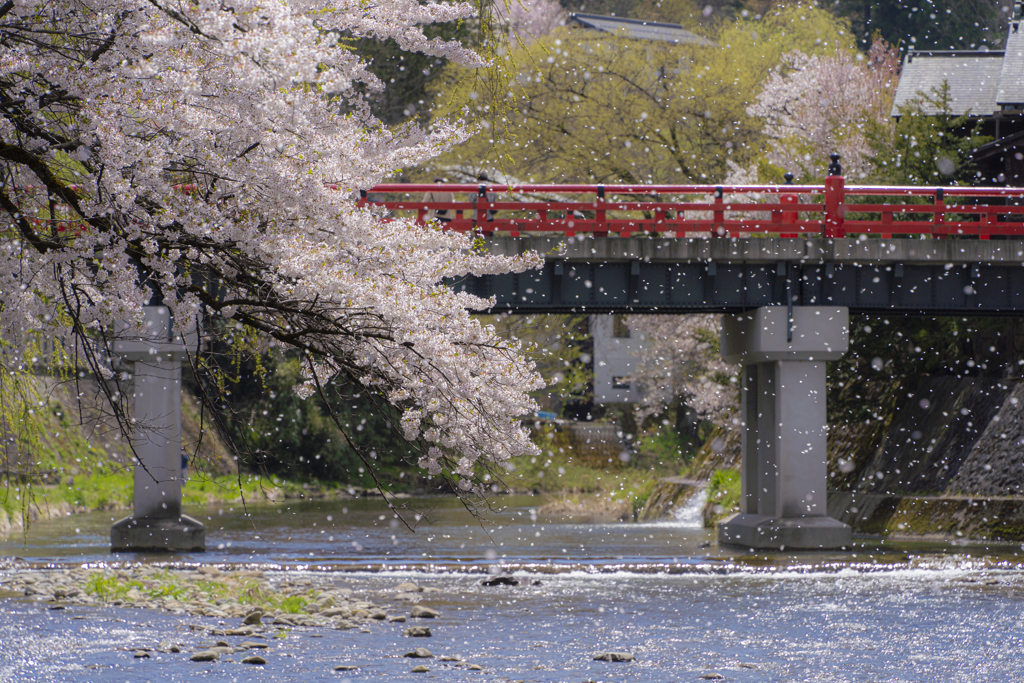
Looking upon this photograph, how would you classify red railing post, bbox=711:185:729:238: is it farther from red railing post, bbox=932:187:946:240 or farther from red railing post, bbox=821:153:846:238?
red railing post, bbox=932:187:946:240

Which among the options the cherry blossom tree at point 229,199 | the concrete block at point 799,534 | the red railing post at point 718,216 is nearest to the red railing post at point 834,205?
the red railing post at point 718,216

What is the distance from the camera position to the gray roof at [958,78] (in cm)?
3888

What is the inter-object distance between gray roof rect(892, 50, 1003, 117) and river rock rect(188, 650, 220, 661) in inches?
1226

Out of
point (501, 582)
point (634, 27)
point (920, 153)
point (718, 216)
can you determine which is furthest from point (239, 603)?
point (634, 27)

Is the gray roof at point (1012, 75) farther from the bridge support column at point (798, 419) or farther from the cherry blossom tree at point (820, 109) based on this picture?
the bridge support column at point (798, 419)

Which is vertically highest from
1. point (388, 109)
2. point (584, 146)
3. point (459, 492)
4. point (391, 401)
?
point (388, 109)

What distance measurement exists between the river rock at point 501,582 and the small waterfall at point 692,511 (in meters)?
16.3

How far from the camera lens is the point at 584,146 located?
4031 cm

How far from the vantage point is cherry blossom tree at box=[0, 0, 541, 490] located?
7.34m

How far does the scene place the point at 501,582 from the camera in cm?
2216

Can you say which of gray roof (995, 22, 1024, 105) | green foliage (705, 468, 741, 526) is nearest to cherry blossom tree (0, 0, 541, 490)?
green foliage (705, 468, 741, 526)

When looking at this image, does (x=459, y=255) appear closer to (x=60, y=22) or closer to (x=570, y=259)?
(x=60, y=22)

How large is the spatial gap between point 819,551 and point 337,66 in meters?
19.7

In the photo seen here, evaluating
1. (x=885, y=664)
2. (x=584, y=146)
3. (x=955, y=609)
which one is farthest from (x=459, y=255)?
(x=584, y=146)
